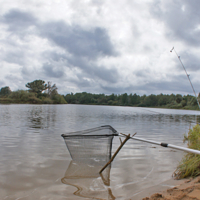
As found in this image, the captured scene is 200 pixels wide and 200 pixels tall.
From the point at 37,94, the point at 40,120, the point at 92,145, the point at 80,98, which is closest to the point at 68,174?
the point at 92,145

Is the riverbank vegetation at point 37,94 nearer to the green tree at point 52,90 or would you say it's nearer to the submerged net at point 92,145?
the green tree at point 52,90

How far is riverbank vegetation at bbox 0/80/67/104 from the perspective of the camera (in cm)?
9881

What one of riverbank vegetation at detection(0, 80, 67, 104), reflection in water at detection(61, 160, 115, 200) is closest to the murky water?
reflection in water at detection(61, 160, 115, 200)

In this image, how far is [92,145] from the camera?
576cm

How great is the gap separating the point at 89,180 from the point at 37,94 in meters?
120

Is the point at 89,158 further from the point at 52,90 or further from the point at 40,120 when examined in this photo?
the point at 52,90

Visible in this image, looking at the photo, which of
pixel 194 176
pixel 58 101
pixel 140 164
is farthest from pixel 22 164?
pixel 58 101

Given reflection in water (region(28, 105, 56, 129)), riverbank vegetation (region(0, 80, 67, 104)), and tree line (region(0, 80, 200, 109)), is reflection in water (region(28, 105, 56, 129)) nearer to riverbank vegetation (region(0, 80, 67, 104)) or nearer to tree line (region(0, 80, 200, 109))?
tree line (region(0, 80, 200, 109))

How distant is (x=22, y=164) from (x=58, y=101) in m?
118

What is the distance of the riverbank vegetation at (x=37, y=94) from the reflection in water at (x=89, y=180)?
9997 cm

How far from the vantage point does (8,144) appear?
8.98 meters

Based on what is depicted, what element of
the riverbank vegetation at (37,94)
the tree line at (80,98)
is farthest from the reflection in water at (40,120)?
the riverbank vegetation at (37,94)

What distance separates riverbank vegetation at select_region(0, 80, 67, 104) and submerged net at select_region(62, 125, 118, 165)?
100.0m

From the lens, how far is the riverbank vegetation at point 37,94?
98.8 meters
